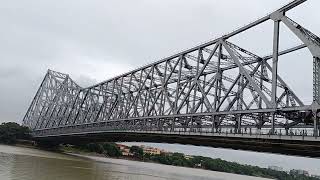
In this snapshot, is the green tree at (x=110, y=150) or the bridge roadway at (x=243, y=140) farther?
the green tree at (x=110, y=150)

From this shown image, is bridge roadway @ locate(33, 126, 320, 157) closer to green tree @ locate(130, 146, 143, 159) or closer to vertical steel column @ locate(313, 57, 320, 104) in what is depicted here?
vertical steel column @ locate(313, 57, 320, 104)

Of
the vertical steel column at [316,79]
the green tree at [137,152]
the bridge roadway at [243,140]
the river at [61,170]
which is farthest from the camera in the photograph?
the green tree at [137,152]

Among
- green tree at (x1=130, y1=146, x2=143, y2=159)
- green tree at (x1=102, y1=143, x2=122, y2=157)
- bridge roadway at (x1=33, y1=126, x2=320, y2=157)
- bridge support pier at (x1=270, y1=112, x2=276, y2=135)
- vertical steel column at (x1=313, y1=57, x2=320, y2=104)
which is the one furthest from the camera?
green tree at (x1=130, y1=146, x2=143, y2=159)

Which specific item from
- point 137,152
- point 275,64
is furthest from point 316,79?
point 137,152

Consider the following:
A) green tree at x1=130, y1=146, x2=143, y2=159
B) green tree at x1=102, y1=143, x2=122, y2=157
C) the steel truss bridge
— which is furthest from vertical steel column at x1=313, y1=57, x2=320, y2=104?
green tree at x1=130, y1=146, x2=143, y2=159

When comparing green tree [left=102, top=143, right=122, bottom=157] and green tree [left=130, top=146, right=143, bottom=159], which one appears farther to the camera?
green tree [left=130, top=146, right=143, bottom=159]

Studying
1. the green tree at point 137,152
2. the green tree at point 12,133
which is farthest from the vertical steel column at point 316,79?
the green tree at point 137,152

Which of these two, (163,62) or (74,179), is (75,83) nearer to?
(163,62)

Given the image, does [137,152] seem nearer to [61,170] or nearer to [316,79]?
[61,170]

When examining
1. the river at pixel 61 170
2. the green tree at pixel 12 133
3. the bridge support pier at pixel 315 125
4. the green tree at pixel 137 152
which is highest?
the green tree at pixel 12 133

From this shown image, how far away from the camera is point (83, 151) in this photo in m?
158

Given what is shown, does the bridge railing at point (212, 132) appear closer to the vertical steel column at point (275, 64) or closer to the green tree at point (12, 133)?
the vertical steel column at point (275, 64)

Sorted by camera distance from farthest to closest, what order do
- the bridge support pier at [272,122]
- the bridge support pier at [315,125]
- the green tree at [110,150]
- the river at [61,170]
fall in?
1. the green tree at [110,150]
2. the river at [61,170]
3. the bridge support pier at [272,122]
4. the bridge support pier at [315,125]

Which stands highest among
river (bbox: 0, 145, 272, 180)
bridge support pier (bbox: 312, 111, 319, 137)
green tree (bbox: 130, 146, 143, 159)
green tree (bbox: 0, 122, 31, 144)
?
green tree (bbox: 0, 122, 31, 144)
